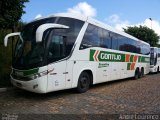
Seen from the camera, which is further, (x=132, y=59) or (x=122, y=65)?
(x=132, y=59)

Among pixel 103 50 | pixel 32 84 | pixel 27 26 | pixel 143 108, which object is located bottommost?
pixel 143 108

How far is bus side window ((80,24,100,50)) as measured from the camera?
11773 millimetres

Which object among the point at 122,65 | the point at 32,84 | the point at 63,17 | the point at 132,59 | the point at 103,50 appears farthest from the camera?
the point at 132,59

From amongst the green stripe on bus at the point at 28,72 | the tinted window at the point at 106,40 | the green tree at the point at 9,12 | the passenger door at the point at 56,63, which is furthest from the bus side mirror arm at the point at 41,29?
the green tree at the point at 9,12

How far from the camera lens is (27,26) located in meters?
10.9

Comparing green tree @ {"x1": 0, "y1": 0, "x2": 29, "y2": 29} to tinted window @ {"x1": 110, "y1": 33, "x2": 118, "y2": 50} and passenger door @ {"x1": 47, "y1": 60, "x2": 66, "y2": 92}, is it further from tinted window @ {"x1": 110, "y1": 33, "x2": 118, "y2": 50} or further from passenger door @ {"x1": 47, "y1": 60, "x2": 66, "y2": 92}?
tinted window @ {"x1": 110, "y1": 33, "x2": 118, "y2": 50}

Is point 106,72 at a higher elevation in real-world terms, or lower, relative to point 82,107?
higher

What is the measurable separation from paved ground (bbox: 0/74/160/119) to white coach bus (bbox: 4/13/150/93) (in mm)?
506

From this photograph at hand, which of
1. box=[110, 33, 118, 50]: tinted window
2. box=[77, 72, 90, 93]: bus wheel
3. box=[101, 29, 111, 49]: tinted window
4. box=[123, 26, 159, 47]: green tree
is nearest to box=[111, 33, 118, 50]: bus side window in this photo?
box=[110, 33, 118, 50]: tinted window

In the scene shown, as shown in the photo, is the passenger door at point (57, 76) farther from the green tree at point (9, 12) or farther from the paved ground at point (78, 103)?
the green tree at point (9, 12)

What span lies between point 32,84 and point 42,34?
1844 mm

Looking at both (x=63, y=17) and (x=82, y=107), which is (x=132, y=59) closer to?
(x=63, y=17)

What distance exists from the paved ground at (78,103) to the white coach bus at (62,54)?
19.9 inches

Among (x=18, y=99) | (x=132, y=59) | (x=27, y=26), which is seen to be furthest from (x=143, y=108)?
(x=132, y=59)
